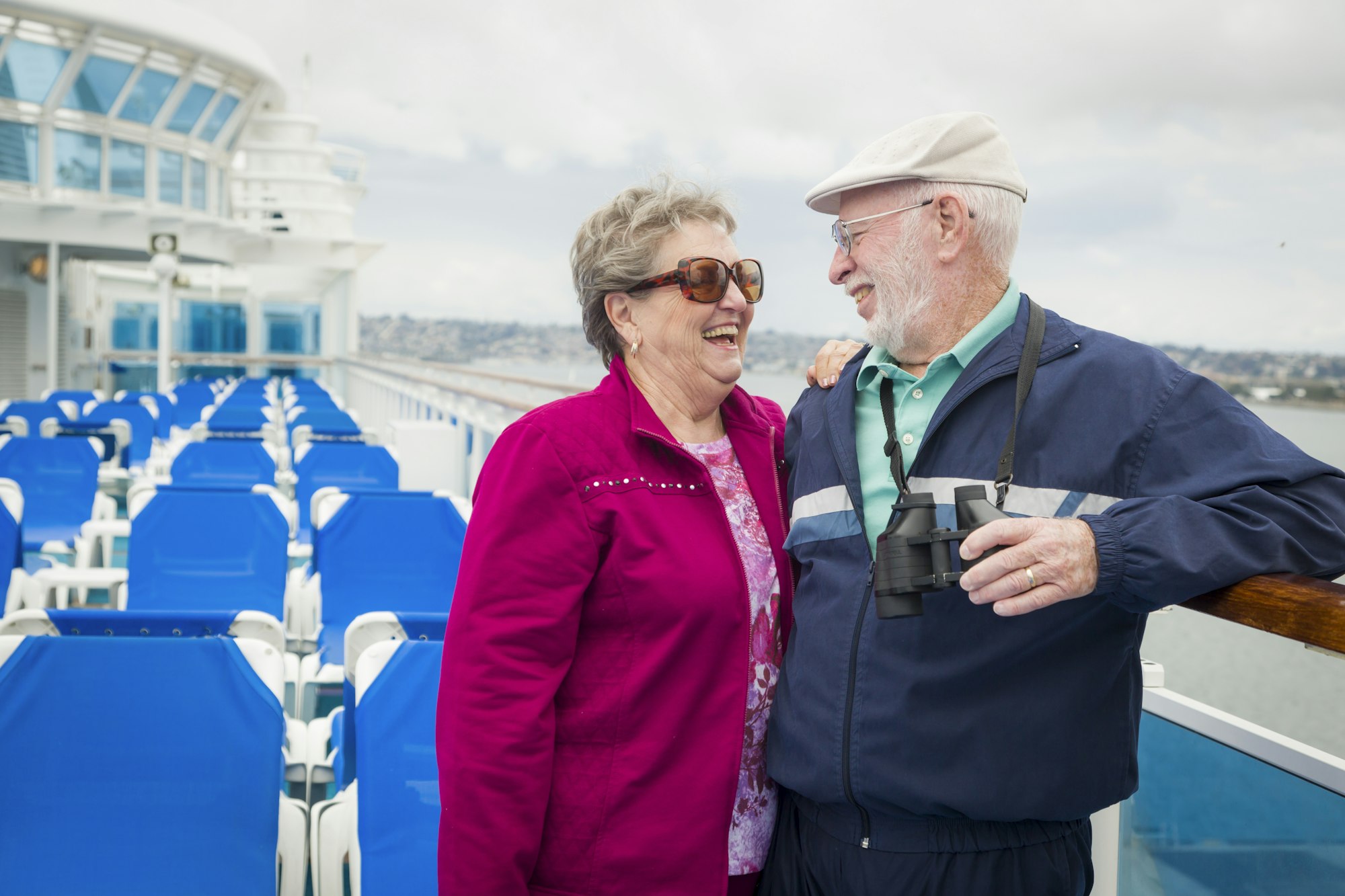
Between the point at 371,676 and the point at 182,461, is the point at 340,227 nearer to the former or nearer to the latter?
the point at 182,461

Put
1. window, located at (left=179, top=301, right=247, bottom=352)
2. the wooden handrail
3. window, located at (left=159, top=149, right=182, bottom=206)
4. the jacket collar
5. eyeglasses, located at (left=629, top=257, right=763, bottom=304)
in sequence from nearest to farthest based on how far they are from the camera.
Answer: the wooden handrail < the jacket collar < eyeglasses, located at (left=629, top=257, right=763, bottom=304) < window, located at (left=159, top=149, right=182, bottom=206) < window, located at (left=179, top=301, right=247, bottom=352)

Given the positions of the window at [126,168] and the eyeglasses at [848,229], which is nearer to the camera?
the eyeglasses at [848,229]

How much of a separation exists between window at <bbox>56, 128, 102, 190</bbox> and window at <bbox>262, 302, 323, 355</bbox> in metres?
18.6

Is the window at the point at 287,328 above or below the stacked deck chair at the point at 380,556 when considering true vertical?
above

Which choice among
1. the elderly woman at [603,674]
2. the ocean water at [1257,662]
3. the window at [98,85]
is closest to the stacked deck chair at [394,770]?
the elderly woman at [603,674]

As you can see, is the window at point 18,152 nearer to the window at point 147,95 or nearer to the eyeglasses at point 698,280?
the window at point 147,95

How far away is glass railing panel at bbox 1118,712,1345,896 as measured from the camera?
Result: 1421 mm

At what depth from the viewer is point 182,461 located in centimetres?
529

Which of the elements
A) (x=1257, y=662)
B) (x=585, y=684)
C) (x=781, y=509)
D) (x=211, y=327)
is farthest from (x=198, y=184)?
(x=585, y=684)

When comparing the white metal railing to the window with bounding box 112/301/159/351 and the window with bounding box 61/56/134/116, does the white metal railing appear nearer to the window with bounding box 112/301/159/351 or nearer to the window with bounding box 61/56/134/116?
the window with bounding box 61/56/134/116

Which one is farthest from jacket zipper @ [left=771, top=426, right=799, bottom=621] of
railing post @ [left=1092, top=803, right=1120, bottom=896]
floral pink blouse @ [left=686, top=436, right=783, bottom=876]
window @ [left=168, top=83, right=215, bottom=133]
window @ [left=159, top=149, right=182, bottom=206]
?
window @ [left=168, top=83, right=215, bottom=133]

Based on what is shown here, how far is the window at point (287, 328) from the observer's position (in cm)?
3712

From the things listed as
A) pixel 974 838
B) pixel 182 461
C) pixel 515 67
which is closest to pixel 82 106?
pixel 182 461

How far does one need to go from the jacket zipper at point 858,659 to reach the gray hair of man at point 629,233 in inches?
22.3
